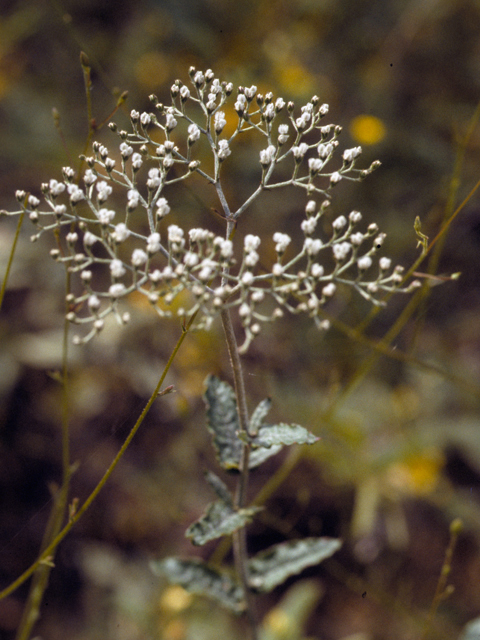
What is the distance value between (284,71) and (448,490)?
136 inches

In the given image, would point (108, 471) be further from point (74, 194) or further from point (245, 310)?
point (74, 194)

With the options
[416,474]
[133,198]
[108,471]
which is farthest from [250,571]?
[416,474]

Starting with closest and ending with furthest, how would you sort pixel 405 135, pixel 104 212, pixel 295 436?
pixel 104 212, pixel 295 436, pixel 405 135

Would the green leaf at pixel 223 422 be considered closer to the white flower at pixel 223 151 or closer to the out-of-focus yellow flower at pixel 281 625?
the white flower at pixel 223 151

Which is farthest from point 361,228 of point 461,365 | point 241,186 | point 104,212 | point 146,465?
point 104,212

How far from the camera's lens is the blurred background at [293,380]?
126 inches

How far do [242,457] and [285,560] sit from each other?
640 millimetres

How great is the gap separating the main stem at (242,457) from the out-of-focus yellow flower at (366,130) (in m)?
2.82

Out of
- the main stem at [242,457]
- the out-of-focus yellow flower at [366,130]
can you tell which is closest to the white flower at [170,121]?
the main stem at [242,457]

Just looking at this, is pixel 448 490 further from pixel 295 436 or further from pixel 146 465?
pixel 295 436

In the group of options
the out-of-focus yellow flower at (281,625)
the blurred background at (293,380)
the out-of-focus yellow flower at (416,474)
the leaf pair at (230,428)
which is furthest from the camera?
the out-of-focus yellow flower at (416,474)

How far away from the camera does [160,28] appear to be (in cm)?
450

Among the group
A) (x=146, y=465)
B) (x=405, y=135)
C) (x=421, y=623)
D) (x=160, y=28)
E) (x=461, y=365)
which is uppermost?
(x=160, y=28)

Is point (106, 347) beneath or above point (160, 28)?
beneath
